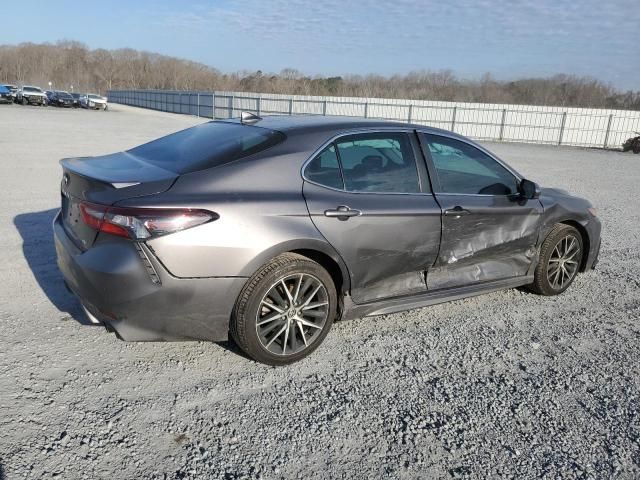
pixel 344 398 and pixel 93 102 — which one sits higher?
pixel 93 102

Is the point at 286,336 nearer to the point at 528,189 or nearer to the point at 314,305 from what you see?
the point at 314,305

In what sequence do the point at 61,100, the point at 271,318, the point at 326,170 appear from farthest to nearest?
the point at 61,100 → the point at 326,170 → the point at 271,318

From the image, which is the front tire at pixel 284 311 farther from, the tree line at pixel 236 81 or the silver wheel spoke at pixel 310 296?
the tree line at pixel 236 81

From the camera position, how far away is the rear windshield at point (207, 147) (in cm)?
340

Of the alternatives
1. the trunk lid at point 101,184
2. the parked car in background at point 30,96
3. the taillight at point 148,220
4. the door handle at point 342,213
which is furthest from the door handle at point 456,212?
the parked car in background at point 30,96

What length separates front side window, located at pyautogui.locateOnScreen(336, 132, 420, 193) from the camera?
146 inches

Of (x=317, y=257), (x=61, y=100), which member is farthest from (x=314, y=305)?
(x=61, y=100)

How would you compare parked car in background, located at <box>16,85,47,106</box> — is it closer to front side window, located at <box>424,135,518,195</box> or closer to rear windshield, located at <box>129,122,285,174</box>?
rear windshield, located at <box>129,122,285,174</box>

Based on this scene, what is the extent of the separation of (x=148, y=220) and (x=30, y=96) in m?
46.9

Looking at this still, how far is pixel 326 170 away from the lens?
11.8 ft

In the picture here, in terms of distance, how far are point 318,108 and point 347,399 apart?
32.2 meters

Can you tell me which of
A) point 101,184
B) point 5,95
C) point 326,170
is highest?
point 5,95

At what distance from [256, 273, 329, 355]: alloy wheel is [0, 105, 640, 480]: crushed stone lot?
173mm

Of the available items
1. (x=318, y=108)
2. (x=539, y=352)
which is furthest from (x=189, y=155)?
(x=318, y=108)
